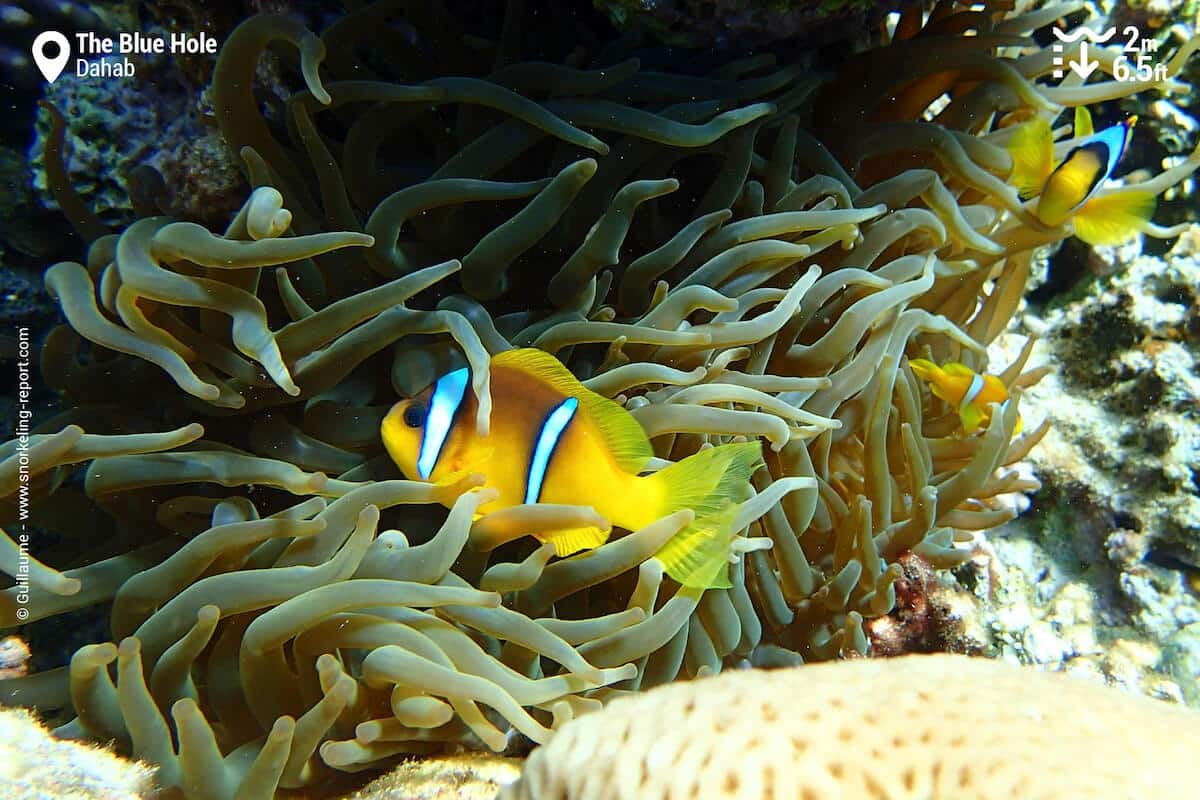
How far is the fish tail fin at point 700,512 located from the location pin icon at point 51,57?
7.39 feet

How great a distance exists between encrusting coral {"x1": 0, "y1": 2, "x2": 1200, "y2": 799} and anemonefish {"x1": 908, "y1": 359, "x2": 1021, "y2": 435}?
108 mm

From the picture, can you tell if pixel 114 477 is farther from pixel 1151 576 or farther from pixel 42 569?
pixel 1151 576

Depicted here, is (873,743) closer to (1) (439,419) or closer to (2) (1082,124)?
(1) (439,419)

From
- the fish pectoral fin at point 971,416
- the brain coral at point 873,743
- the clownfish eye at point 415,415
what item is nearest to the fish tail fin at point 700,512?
the brain coral at point 873,743

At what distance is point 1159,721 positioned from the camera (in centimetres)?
110

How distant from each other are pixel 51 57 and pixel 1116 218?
365 centimetres

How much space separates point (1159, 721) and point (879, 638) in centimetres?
124

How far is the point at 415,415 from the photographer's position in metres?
1.56

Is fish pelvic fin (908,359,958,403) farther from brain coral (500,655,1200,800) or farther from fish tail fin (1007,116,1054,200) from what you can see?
brain coral (500,655,1200,800)

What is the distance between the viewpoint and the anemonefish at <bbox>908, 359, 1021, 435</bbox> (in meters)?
2.31

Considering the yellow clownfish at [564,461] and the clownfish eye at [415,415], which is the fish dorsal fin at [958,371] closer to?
the yellow clownfish at [564,461]

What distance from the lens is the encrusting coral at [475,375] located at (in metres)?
1.39

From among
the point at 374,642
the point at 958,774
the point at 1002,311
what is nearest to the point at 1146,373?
Result: the point at 1002,311

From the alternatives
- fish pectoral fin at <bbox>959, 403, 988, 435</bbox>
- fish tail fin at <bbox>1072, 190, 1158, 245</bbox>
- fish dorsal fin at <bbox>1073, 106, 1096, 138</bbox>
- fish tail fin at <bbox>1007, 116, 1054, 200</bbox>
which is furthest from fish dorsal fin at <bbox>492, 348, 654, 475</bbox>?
fish dorsal fin at <bbox>1073, 106, 1096, 138</bbox>
